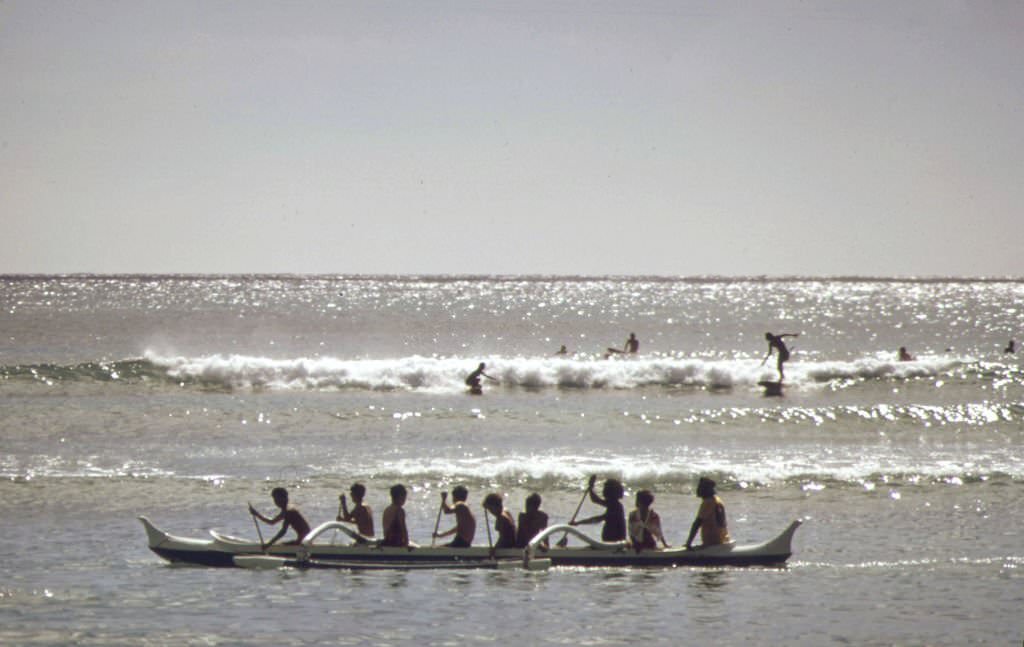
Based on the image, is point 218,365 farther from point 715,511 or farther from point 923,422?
point 715,511

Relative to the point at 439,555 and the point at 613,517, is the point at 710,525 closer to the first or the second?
the point at 613,517

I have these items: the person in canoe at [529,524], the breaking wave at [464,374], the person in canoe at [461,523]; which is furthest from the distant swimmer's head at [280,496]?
the breaking wave at [464,374]

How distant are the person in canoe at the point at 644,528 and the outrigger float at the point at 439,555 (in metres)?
0.13

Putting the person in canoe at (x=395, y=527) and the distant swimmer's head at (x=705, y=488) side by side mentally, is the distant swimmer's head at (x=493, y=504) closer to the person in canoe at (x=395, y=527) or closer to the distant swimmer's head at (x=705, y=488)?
the person in canoe at (x=395, y=527)

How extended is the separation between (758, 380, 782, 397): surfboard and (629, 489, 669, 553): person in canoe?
2640 cm

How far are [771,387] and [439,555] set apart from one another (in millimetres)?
29641

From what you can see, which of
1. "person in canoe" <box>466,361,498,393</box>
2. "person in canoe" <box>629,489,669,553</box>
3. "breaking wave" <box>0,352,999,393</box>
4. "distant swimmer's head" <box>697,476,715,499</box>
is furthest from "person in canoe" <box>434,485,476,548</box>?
"breaking wave" <box>0,352,999,393</box>

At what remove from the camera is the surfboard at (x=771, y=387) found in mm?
44225

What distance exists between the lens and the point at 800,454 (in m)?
28.9

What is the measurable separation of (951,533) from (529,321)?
91850mm

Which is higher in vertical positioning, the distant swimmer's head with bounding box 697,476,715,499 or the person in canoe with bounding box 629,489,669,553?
the distant swimmer's head with bounding box 697,476,715,499

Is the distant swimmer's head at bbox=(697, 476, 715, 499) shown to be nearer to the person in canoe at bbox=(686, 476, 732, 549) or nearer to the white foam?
the person in canoe at bbox=(686, 476, 732, 549)

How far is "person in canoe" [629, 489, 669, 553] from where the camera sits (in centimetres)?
1786

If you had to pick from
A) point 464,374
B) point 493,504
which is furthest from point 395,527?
point 464,374
